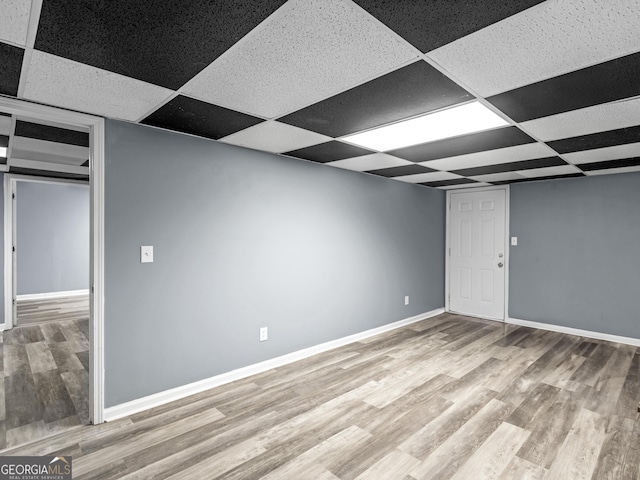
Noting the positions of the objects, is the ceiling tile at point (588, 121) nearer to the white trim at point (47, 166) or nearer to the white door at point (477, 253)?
the white door at point (477, 253)

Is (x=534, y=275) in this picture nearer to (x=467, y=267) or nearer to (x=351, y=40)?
(x=467, y=267)

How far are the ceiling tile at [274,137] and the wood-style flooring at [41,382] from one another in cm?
239

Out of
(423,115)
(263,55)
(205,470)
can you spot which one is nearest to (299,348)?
(205,470)

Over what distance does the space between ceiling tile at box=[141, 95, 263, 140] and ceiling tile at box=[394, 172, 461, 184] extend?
2.64 m

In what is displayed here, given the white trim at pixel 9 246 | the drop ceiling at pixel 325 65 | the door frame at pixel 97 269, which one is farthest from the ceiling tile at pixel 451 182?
the white trim at pixel 9 246

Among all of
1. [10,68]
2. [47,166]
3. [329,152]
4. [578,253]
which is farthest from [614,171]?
[47,166]

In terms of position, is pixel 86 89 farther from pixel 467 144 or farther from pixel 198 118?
pixel 467 144

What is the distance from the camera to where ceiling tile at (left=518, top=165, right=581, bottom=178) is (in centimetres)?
399

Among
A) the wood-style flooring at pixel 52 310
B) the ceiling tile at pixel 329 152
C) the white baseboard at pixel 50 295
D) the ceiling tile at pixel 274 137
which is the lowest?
the wood-style flooring at pixel 52 310

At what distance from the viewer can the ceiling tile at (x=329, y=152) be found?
3125 mm

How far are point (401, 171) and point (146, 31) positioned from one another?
3292 millimetres

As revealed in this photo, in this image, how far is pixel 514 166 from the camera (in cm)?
389

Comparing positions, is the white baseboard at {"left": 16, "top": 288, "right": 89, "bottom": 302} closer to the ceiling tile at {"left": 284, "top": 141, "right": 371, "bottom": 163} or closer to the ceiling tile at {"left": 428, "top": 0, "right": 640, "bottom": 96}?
the ceiling tile at {"left": 284, "top": 141, "right": 371, "bottom": 163}

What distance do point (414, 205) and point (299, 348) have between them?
2.80 metres
